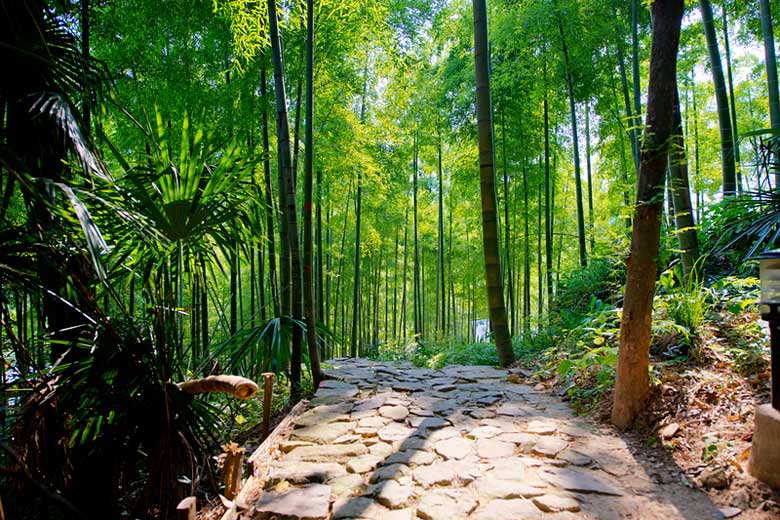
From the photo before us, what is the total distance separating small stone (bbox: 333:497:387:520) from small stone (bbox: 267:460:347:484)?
0.77ft

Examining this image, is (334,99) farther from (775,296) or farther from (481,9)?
(775,296)

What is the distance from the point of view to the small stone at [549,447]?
6.87 feet

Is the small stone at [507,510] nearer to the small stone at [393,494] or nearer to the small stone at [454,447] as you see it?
the small stone at [393,494]

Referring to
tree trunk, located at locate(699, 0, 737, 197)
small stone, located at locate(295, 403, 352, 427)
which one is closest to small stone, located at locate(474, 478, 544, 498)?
small stone, located at locate(295, 403, 352, 427)

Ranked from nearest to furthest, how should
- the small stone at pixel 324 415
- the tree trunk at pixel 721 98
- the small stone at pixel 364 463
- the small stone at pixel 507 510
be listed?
the small stone at pixel 507 510, the small stone at pixel 364 463, the small stone at pixel 324 415, the tree trunk at pixel 721 98

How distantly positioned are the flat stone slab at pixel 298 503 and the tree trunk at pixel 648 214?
1.64 m

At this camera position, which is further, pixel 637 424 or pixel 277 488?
pixel 637 424

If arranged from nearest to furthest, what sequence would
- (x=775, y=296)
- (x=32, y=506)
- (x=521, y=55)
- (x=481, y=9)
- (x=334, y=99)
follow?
(x=775, y=296) → (x=32, y=506) → (x=481, y=9) → (x=334, y=99) → (x=521, y=55)

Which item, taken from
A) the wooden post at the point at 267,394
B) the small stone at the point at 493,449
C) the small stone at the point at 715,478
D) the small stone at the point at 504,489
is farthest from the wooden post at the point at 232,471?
the small stone at the point at 715,478

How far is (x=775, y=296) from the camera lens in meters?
1.59

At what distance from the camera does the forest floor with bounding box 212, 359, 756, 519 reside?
1620 millimetres

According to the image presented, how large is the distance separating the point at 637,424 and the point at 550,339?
2.66m

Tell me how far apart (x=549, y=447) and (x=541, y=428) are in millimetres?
298

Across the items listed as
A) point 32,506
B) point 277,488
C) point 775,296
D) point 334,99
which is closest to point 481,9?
point 334,99
